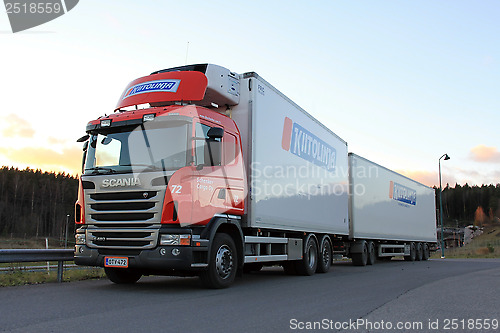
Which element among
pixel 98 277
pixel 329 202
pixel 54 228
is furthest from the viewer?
pixel 54 228

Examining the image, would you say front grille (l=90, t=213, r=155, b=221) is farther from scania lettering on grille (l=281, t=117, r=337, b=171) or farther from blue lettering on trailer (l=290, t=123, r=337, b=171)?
blue lettering on trailer (l=290, t=123, r=337, b=171)

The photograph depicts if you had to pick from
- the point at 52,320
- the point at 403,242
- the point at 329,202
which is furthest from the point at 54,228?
the point at 52,320

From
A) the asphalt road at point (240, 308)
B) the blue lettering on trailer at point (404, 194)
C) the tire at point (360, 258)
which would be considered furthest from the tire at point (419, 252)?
the asphalt road at point (240, 308)

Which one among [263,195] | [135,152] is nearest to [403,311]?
[263,195]

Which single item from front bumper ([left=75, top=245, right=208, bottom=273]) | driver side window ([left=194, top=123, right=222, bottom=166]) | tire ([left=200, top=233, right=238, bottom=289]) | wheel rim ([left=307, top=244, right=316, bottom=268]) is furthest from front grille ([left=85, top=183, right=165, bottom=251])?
wheel rim ([left=307, top=244, right=316, bottom=268])

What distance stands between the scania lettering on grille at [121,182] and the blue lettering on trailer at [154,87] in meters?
2.03

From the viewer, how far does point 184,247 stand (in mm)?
7262

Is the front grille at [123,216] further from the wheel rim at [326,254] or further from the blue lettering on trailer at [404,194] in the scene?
the blue lettering on trailer at [404,194]

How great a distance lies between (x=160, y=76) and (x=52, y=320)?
5.24m

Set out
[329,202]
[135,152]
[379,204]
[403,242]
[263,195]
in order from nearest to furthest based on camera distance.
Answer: [135,152]
[263,195]
[329,202]
[379,204]
[403,242]

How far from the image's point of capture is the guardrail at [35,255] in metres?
8.34

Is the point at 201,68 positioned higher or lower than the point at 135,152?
higher

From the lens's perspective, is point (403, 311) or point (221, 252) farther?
point (221, 252)

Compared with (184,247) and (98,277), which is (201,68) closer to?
(184,247)
